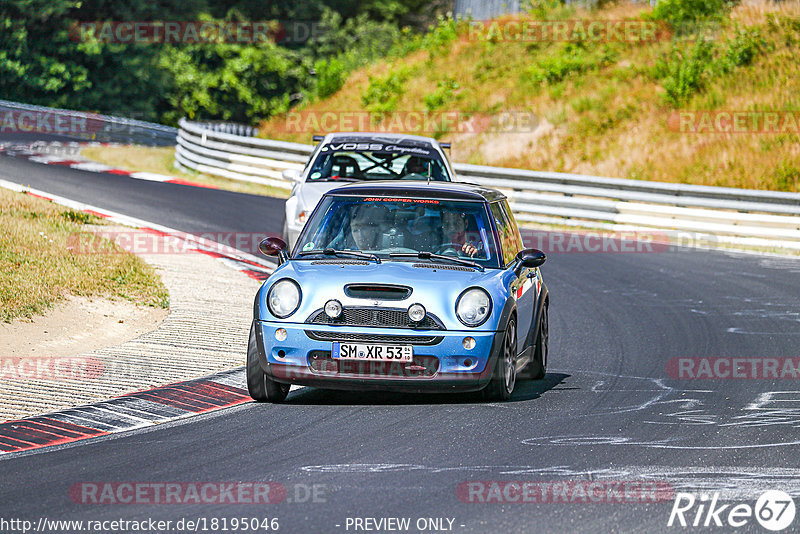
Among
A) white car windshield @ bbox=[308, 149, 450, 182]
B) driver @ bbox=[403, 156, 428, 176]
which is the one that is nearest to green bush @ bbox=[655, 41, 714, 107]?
white car windshield @ bbox=[308, 149, 450, 182]

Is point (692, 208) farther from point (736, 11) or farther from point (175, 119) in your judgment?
point (175, 119)

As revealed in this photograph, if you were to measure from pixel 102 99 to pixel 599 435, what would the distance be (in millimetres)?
39893

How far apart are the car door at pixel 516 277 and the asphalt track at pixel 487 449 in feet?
1.70

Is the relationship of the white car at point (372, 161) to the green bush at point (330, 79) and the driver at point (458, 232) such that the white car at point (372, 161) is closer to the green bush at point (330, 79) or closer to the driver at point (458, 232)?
the driver at point (458, 232)

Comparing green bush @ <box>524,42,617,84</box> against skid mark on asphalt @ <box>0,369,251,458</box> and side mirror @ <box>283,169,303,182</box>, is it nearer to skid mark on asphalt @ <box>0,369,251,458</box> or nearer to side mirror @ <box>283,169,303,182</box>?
side mirror @ <box>283,169,303,182</box>

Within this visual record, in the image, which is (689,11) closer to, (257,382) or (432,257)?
(432,257)

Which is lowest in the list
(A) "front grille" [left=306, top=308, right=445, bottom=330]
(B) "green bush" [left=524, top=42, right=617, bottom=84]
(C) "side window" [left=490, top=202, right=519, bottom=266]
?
(A) "front grille" [left=306, top=308, right=445, bottom=330]

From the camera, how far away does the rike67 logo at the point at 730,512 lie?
5777mm

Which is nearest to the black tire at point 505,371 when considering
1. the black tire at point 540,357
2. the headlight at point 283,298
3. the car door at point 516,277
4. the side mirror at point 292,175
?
the car door at point 516,277

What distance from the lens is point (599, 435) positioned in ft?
25.3

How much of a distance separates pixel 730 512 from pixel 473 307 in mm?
2815

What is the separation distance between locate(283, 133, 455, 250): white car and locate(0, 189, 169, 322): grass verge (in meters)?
2.40

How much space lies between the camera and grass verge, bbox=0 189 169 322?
11898 millimetres
